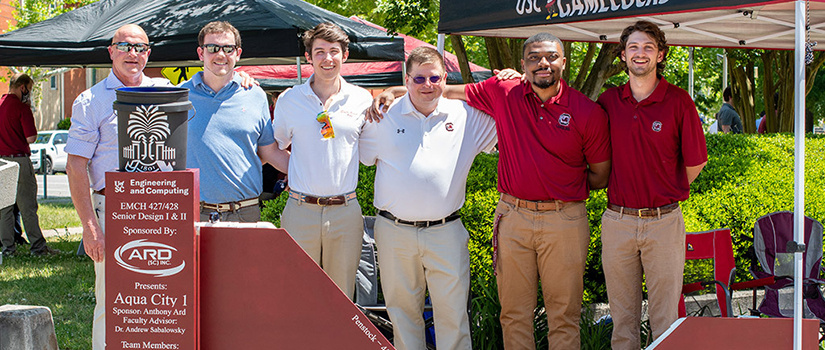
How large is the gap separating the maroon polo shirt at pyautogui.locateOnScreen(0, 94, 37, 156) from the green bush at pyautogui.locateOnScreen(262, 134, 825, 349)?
4.51 m

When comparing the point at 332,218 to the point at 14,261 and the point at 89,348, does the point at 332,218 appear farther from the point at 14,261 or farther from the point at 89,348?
the point at 14,261

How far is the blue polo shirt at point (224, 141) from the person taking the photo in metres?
4.22

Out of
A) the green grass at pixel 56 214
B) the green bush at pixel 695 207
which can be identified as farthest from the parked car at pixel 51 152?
the green bush at pixel 695 207

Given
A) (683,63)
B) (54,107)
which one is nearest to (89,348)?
(683,63)

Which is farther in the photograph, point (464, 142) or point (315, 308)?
point (464, 142)

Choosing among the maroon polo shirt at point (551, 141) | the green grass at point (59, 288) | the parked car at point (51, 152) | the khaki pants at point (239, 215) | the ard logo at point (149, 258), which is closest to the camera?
the ard logo at point (149, 258)

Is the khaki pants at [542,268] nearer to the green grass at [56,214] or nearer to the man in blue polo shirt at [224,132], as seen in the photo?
the man in blue polo shirt at [224,132]

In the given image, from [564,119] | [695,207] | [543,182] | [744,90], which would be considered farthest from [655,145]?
[744,90]

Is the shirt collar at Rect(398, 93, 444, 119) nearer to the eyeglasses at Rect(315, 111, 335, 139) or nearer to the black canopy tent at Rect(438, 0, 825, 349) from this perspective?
the eyeglasses at Rect(315, 111, 335, 139)

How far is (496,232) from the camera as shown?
14.7 ft

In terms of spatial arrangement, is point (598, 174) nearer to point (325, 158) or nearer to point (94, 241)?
point (325, 158)

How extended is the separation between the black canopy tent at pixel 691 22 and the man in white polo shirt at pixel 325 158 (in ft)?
3.58

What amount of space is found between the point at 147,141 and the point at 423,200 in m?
1.78

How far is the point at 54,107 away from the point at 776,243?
41.6m
